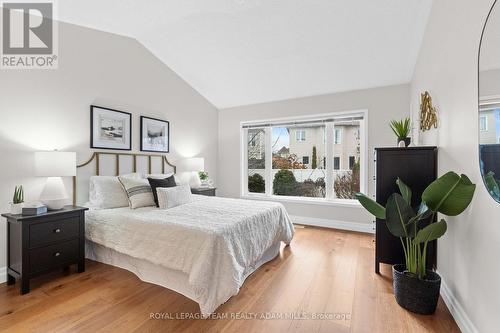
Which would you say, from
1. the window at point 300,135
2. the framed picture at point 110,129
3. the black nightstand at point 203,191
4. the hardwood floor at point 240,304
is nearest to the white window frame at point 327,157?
the window at point 300,135

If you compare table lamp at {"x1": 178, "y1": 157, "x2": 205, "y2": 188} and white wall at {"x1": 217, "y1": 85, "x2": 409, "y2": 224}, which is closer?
white wall at {"x1": 217, "y1": 85, "x2": 409, "y2": 224}

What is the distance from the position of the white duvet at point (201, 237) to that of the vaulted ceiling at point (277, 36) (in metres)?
2.16

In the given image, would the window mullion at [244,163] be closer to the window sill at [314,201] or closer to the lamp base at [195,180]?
the window sill at [314,201]

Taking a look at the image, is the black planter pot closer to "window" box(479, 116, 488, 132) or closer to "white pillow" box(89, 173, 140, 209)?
"window" box(479, 116, 488, 132)

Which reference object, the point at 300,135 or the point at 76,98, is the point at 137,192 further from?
the point at 300,135

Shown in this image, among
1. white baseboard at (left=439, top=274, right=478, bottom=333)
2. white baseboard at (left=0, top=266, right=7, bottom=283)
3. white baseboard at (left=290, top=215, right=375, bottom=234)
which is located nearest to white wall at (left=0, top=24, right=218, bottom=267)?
white baseboard at (left=0, top=266, right=7, bottom=283)

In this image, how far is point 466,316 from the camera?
1617 mm

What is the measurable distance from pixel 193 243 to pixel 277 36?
269 cm

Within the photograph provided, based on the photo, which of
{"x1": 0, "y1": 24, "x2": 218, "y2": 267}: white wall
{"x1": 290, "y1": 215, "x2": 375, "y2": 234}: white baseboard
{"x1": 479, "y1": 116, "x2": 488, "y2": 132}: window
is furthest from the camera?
{"x1": 290, "y1": 215, "x2": 375, "y2": 234}: white baseboard

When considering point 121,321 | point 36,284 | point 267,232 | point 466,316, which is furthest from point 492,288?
point 36,284

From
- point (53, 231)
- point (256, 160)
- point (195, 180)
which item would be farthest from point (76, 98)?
point (256, 160)

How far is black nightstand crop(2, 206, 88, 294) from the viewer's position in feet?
6.93

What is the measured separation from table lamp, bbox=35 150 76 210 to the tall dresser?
3.15 meters

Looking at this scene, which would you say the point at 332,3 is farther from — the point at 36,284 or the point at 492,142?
the point at 36,284
